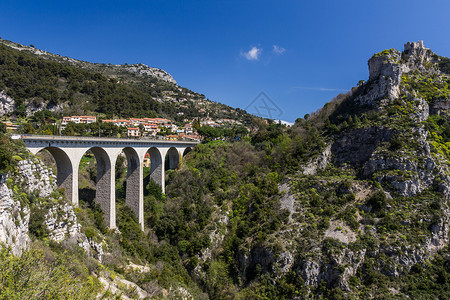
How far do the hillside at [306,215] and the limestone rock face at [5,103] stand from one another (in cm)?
2180

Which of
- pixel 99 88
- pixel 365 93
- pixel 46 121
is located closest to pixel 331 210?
pixel 365 93

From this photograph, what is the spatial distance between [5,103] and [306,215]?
50632 millimetres

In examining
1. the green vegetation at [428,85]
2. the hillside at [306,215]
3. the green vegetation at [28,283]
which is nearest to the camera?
the green vegetation at [28,283]

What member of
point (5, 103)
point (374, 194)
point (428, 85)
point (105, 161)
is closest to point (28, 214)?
point (105, 161)

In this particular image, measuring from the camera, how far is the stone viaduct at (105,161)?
1716 centimetres

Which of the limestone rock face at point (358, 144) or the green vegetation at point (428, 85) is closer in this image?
the limestone rock face at point (358, 144)

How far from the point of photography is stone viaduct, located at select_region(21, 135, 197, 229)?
17156 mm

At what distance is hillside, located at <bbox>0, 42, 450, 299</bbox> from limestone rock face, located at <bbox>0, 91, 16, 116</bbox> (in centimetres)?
2180

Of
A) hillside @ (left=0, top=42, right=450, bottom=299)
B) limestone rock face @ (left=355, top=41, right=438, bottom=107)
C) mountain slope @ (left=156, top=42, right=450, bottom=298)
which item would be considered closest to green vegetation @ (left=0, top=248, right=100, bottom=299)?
hillside @ (left=0, top=42, right=450, bottom=299)

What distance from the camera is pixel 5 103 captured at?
40.9 meters

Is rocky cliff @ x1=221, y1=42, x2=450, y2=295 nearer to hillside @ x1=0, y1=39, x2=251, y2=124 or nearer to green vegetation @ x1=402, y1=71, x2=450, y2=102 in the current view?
green vegetation @ x1=402, y1=71, x2=450, y2=102

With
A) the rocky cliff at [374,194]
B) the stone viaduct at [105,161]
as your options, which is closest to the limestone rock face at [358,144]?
the rocky cliff at [374,194]

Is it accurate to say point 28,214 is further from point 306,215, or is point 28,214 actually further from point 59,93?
point 59,93

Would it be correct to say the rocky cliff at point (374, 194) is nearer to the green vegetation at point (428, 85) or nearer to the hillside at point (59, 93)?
the green vegetation at point (428, 85)
